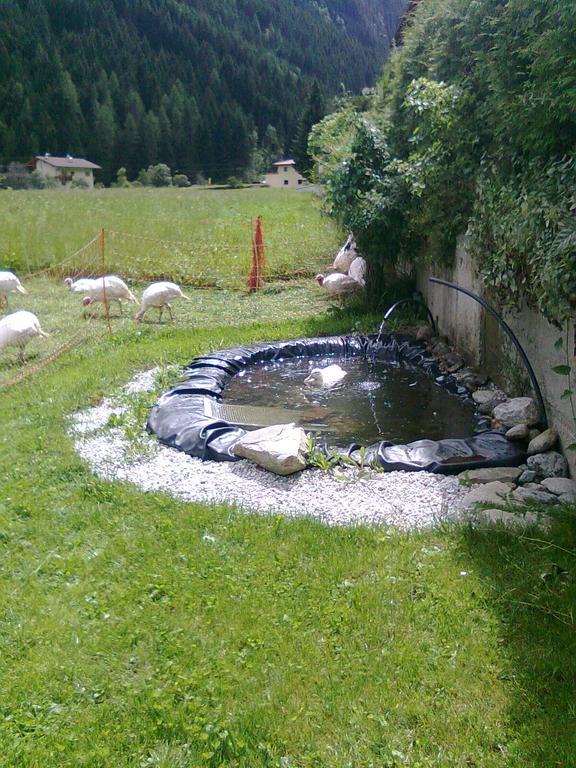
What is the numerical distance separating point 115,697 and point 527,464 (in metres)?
3.19

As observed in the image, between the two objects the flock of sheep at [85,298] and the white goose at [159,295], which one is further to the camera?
the white goose at [159,295]

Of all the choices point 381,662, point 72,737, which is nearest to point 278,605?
point 381,662

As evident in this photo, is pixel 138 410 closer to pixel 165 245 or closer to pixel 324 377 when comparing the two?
pixel 324 377

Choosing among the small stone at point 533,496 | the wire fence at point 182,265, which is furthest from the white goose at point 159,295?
the small stone at point 533,496

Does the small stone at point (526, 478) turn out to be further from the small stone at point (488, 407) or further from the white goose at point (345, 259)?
the white goose at point (345, 259)

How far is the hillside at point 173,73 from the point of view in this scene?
210 feet

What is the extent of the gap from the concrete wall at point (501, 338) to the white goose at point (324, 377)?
4.80ft

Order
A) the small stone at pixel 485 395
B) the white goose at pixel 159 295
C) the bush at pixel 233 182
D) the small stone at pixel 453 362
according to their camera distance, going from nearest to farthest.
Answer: the small stone at pixel 485 395 → the small stone at pixel 453 362 → the white goose at pixel 159 295 → the bush at pixel 233 182

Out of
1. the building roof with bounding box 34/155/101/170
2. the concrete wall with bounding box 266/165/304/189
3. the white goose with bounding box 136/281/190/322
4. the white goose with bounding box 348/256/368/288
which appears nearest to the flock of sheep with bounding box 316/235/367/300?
the white goose with bounding box 348/256/368/288

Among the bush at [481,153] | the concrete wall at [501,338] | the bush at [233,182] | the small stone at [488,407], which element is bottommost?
the bush at [233,182]

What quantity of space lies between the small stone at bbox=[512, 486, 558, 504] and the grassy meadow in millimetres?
441

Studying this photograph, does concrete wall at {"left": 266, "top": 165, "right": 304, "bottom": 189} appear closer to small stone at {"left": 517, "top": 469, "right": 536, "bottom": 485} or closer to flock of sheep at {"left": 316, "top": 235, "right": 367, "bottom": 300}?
flock of sheep at {"left": 316, "top": 235, "right": 367, "bottom": 300}

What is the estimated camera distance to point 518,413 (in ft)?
17.2

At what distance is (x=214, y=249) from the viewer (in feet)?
49.2
